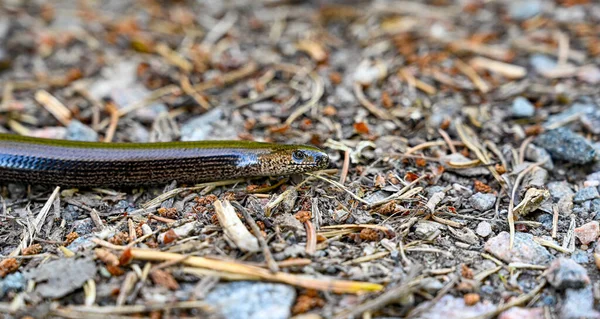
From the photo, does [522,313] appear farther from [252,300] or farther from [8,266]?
[8,266]

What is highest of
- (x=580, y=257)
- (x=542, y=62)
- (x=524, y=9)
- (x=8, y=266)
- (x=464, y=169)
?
(x=524, y=9)

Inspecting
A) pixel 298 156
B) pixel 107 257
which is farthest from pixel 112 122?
pixel 107 257

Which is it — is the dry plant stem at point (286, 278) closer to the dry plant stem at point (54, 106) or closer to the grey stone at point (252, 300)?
the grey stone at point (252, 300)

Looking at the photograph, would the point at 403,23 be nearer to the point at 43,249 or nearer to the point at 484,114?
the point at 484,114

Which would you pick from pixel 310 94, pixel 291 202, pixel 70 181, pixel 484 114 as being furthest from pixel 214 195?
pixel 484 114

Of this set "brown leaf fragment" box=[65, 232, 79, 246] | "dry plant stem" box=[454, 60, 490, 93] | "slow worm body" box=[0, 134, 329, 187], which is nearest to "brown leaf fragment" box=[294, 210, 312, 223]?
"slow worm body" box=[0, 134, 329, 187]

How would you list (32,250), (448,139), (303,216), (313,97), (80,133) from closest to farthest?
1. (32,250)
2. (303,216)
3. (448,139)
4. (80,133)
5. (313,97)
